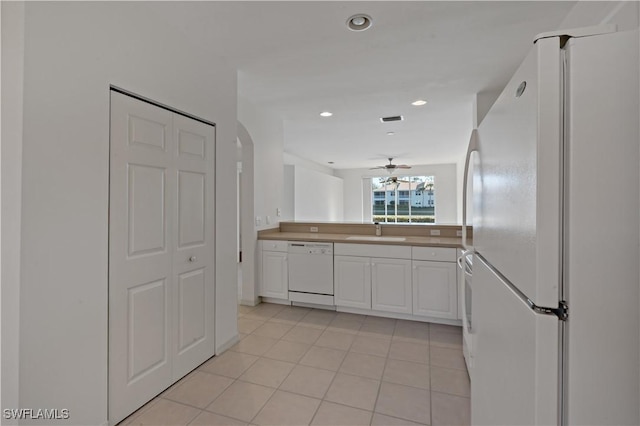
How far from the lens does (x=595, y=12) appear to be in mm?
1643

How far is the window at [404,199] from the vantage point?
905 centimetres

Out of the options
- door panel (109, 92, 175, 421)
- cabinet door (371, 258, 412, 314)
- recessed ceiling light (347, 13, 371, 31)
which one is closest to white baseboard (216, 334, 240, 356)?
door panel (109, 92, 175, 421)

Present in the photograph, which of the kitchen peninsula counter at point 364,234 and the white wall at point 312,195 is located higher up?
the white wall at point 312,195

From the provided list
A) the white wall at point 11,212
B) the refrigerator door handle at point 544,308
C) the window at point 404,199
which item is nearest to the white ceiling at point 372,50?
the white wall at point 11,212

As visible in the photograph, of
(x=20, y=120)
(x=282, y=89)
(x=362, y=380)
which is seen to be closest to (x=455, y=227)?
(x=362, y=380)

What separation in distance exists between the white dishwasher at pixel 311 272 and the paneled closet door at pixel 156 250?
137 centimetres

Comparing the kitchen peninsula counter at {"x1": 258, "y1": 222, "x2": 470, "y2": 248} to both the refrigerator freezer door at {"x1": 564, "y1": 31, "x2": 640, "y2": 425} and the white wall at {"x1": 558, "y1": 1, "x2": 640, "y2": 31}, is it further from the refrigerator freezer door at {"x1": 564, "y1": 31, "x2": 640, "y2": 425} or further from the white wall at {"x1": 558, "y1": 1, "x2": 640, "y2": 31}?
the refrigerator freezer door at {"x1": 564, "y1": 31, "x2": 640, "y2": 425}

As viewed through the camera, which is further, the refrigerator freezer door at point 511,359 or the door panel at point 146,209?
the door panel at point 146,209

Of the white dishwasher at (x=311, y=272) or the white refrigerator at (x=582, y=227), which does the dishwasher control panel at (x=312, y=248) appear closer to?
the white dishwasher at (x=311, y=272)

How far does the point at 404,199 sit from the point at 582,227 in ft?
29.7

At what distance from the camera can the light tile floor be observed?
1754 millimetres

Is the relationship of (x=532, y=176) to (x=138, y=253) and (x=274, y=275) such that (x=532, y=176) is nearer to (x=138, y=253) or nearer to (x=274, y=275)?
(x=138, y=253)

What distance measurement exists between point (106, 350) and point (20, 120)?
1175mm

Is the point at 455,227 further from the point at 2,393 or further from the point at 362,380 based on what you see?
the point at 2,393
